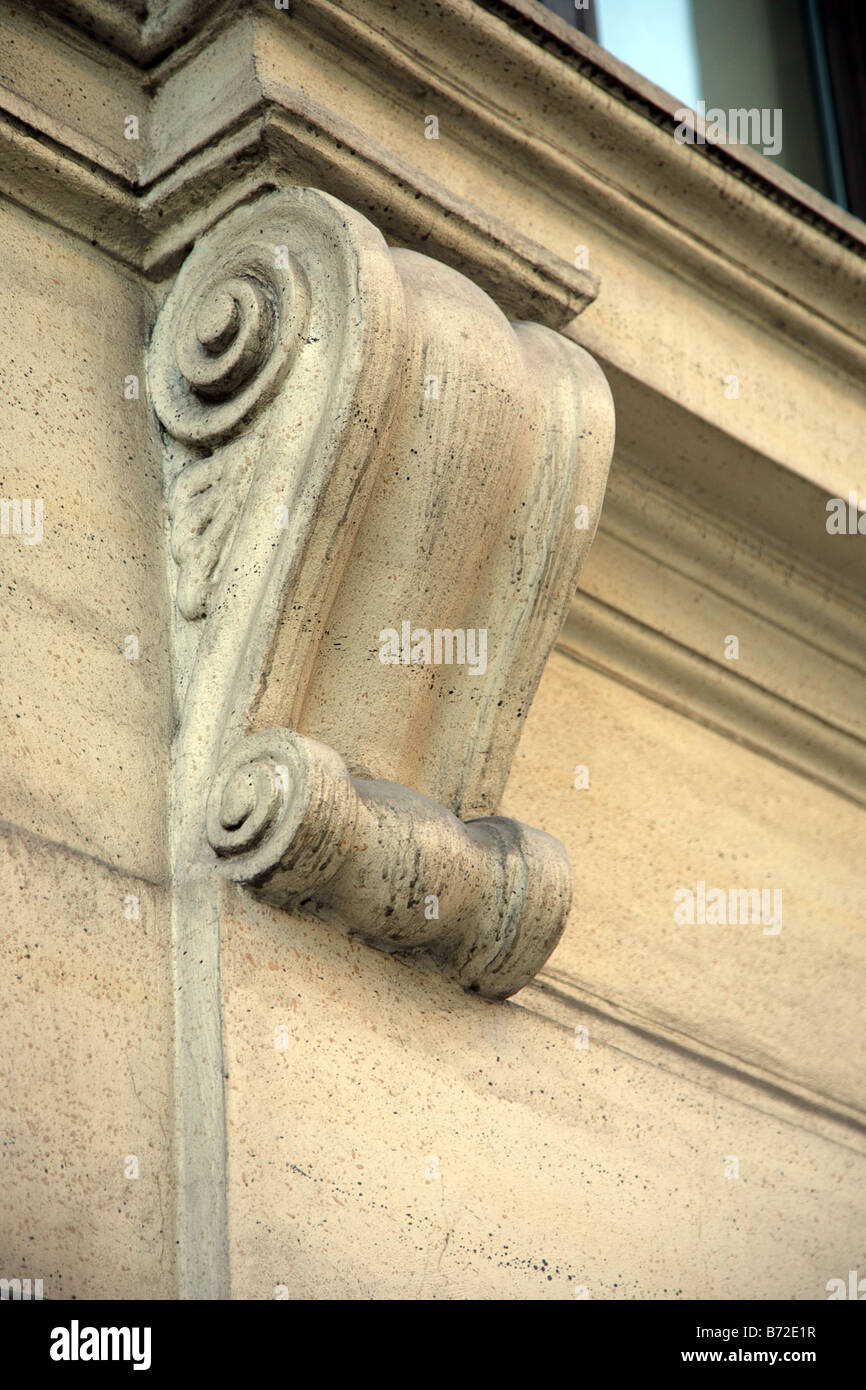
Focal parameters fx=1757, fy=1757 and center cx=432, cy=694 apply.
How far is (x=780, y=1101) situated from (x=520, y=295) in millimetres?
861

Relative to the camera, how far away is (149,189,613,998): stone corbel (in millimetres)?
1409

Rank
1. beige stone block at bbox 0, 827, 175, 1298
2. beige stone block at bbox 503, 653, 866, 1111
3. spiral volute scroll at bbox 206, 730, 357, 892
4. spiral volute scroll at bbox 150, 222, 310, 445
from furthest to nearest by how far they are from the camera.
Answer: beige stone block at bbox 503, 653, 866, 1111 → spiral volute scroll at bbox 150, 222, 310, 445 → spiral volute scroll at bbox 206, 730, 357, 892 → beige stone block at bbox 0, 827, 175, 1298

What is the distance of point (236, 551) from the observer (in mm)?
1499

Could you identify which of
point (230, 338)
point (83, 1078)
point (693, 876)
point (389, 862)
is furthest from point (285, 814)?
point (693, 876)

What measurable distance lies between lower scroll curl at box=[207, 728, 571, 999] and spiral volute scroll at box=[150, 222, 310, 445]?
314 mm

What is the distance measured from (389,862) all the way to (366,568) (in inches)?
10.6

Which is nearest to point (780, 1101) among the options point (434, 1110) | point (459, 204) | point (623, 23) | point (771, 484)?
point (434, 1110)

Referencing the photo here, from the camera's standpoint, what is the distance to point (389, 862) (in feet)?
4.56

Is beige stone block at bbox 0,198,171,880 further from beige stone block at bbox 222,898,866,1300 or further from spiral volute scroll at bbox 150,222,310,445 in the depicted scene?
beige stone block at bbox 222,898,866,1300

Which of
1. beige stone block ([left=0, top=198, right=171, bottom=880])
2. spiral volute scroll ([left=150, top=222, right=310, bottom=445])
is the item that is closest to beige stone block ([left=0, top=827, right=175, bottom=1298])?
beige stone block ([left=0, top=198, right=171, bottom=880])

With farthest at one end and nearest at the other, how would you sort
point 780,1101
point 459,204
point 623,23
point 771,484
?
point 623,23 < point 771,484 < point 780,1101 < point 459,204

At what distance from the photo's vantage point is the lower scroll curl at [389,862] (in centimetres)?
135

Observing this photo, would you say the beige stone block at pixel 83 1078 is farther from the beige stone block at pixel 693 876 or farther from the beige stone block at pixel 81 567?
the beige stone block at pixel 693 876

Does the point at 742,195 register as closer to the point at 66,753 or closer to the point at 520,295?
the point at 520,295
